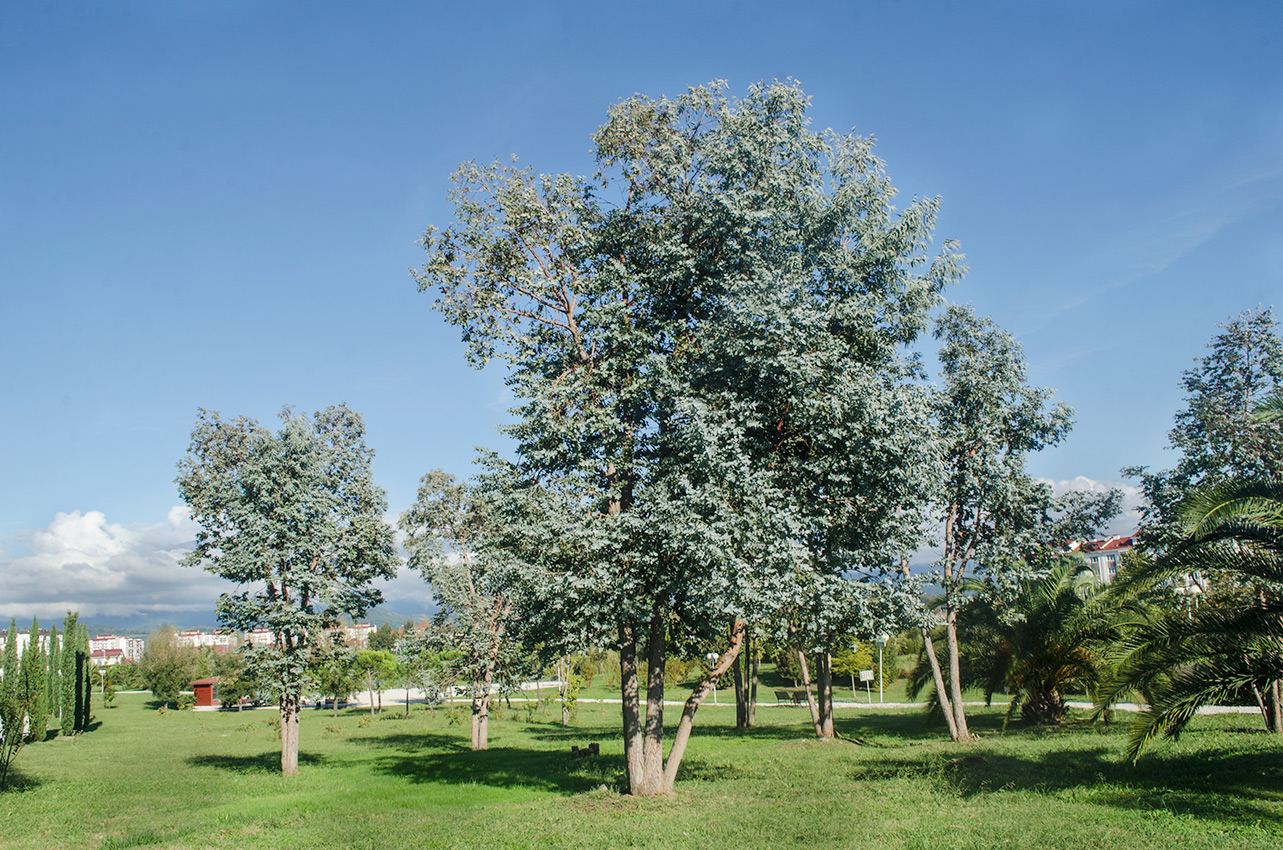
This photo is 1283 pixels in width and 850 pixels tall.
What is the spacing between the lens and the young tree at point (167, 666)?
6794 cm

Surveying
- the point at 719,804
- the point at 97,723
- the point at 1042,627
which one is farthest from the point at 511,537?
the point at 97,723

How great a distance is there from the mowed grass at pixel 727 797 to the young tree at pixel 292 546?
327cm

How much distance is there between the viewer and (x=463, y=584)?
2544 centimetres

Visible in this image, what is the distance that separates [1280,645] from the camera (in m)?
11.0

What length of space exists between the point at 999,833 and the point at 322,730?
37257mm

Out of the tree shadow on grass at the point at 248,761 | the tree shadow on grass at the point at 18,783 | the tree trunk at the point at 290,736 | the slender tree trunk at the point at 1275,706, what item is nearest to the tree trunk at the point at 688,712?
the tree trunk at the point at 290,736

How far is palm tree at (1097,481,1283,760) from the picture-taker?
34.6 ft

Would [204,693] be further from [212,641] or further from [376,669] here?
[212,641]

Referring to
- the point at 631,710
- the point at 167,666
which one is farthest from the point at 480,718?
the point at 167,666

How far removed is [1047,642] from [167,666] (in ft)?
235

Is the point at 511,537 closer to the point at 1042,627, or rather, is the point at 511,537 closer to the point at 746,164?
the point at 746,164

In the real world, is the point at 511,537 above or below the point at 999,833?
above

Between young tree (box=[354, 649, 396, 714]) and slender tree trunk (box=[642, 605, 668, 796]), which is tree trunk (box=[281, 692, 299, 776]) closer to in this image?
slender tree trunk (box=[642, 605, 668, 796])

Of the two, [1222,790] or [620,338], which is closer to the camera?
[1222,790]
